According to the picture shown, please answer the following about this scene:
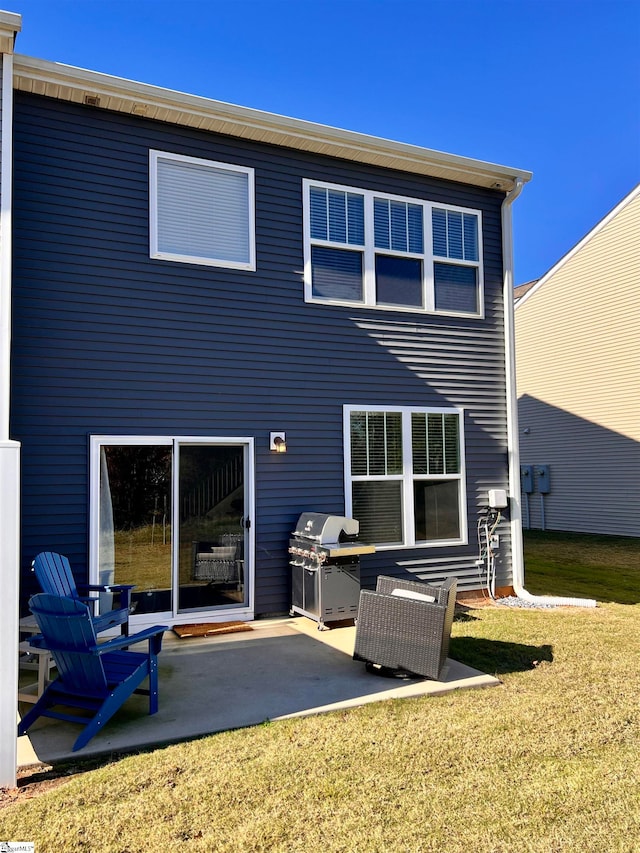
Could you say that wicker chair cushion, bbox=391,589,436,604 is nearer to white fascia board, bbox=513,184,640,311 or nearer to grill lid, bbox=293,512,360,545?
grill lid, bbox=293,512,360,545

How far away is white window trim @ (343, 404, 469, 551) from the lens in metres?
7.09

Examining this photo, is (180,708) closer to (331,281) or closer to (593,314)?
(331,281)

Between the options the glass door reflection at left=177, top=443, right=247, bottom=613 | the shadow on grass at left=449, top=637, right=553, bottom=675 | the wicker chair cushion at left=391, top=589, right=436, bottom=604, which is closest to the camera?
the wicker chair cushion at left=391, top=589, right=436, bottom=604

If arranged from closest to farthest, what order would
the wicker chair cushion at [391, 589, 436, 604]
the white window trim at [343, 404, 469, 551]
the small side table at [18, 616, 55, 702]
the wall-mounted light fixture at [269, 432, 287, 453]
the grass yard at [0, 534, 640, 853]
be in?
the grass yard at [0, 534, 640, 853] → the small side table at [18, 616, 55, 702] → the wicker chair cushion at [391, 589, 436, 604] → the wall-mounted light fixture at [269, 432, 287, 453] → the white window trim at [343, 404, 469, 551]

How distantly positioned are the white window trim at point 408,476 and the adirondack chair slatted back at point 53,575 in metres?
3.12

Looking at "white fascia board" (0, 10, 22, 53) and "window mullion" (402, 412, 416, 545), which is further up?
"white fascia board" (0, 10, 22, 53)

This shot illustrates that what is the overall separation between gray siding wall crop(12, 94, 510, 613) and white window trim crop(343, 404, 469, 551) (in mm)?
88

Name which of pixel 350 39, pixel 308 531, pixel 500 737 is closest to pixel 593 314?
pixel 350 39

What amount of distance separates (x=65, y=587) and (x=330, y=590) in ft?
7.89

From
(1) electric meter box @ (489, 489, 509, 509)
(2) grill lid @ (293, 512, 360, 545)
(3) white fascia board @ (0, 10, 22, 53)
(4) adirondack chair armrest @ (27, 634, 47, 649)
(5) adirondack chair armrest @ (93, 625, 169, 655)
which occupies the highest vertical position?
(3) white fascia board @ (0, 10, 22, 53)

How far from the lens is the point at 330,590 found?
604 cm

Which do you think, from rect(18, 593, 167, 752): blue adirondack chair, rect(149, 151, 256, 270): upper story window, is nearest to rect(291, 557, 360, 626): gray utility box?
rect(18, 593, 167, 752): blue adirondack chair

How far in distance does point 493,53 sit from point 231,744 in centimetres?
1516

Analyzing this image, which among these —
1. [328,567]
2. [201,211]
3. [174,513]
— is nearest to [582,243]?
[201,211]
